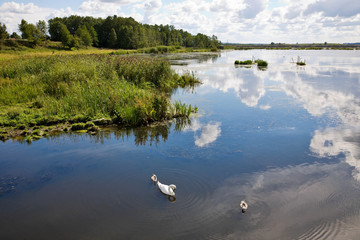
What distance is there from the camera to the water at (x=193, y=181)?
588 cm

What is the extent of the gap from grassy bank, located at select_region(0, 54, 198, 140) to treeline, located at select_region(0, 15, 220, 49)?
6357 centimetres

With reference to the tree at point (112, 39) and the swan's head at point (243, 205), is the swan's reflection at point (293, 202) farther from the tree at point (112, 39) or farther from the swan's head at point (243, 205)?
the tree at point (112, 39)

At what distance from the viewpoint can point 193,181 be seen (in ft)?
25.1

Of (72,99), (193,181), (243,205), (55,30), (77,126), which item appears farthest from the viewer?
(55,30)

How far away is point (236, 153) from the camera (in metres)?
9.59

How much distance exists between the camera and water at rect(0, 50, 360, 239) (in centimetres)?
588

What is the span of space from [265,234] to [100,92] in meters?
11.7

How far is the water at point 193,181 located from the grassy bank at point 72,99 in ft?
3.94

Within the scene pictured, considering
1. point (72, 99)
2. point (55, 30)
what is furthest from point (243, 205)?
point (55, 30)

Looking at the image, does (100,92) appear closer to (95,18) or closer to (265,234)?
(265,234)

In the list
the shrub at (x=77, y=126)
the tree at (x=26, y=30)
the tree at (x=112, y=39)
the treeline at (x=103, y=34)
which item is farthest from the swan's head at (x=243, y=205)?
the tree at (x=112, y=39)

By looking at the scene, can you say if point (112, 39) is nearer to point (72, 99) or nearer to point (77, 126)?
point (72, 99)

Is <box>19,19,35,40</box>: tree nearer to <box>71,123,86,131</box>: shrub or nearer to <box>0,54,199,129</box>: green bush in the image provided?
<box>0,54,199,129</box>: green bush

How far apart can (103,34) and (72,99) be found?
106 meters
